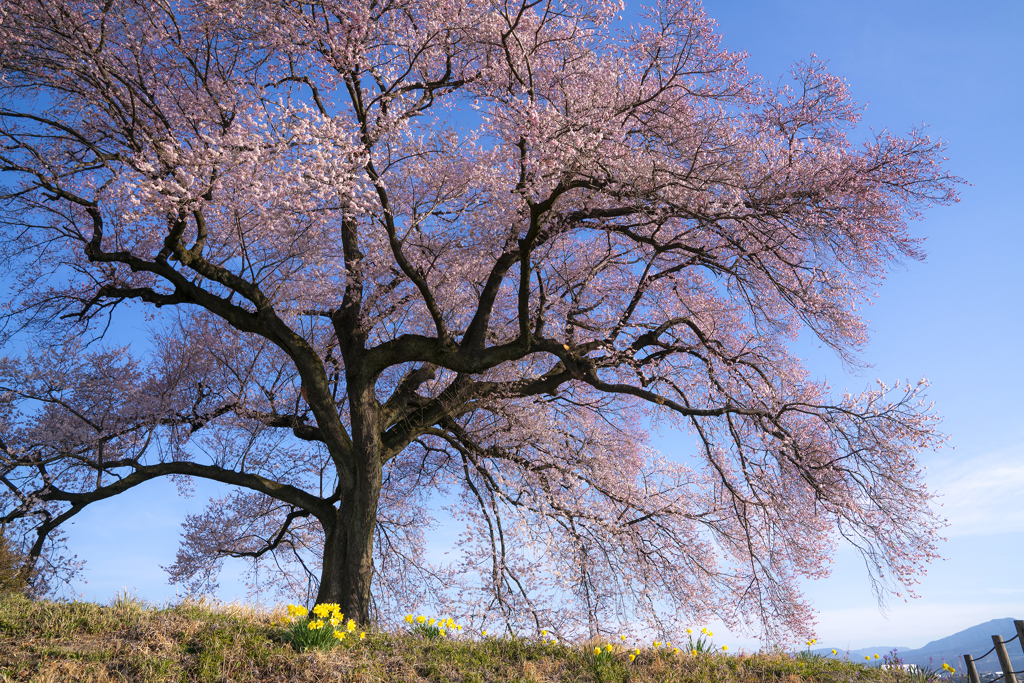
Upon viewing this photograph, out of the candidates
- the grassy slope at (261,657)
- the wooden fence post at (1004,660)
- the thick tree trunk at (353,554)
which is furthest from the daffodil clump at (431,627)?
the wooden fence post at (1004,660)

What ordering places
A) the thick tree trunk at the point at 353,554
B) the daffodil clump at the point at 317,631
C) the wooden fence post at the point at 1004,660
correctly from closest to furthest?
the daffodil clump at the point at 317,631 → the wooden fence post at the point at 1004,660 → the thick tree trunk at the point at 353,554

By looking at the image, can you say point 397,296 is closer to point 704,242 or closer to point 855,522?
point 704,242

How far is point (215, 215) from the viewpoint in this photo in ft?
26.1

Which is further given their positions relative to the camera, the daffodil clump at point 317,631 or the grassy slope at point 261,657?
the daffodil clump at point 317,631

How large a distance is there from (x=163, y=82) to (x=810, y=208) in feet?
28.0

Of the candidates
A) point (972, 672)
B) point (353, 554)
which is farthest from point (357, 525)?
point (972, 672)

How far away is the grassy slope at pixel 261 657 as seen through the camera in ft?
14.6

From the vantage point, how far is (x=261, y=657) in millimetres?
4664

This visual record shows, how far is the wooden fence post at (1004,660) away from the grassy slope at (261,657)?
2.89m

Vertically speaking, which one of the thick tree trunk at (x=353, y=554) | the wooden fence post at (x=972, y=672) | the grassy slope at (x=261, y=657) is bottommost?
the wooden fence post at (x=972, y=672)

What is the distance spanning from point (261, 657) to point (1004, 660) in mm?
8817

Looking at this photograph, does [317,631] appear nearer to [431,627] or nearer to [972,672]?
[431,627]

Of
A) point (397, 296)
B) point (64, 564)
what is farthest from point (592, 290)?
point (64, 564)

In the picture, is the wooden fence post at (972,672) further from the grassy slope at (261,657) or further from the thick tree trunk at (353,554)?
the thick tree trunk at (353,554)
